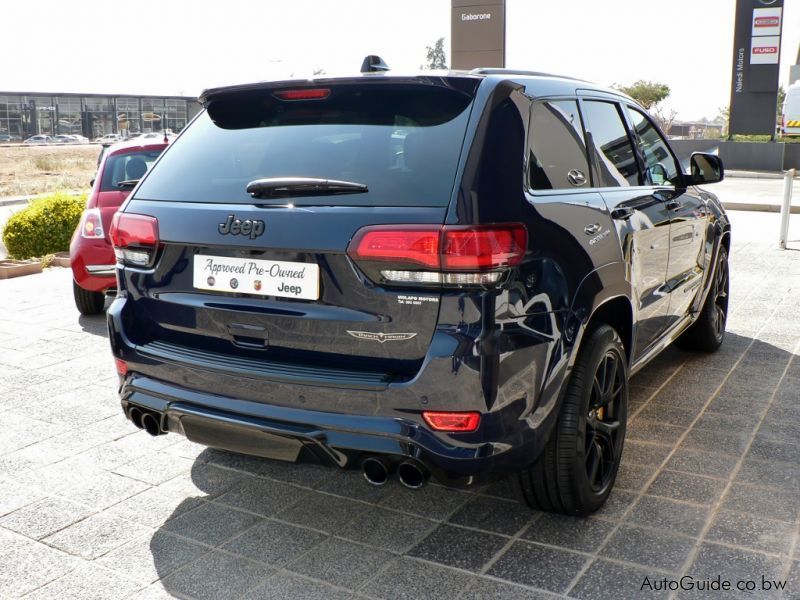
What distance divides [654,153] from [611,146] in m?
0.82

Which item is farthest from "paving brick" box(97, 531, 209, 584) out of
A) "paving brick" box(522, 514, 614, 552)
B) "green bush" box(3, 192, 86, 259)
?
"green bush" box(3, 192, 86, 259)

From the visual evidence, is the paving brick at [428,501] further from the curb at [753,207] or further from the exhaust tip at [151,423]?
the curb at [753,207]

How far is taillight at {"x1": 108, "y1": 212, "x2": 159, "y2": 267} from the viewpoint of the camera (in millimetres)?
3191

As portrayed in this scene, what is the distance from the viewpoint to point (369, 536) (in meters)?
3.25

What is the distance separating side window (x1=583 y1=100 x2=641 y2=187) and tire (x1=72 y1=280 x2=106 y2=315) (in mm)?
4974

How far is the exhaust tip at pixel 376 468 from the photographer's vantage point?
2.80 meters

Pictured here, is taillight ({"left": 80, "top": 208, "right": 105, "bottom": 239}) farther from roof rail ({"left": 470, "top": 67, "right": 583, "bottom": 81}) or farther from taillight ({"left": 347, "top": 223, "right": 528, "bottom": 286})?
taillight ({"left": 347, "top": 223, "right": 528, "bottom": 286})

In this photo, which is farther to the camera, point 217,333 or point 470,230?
point 217,333

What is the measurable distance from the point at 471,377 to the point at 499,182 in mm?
662

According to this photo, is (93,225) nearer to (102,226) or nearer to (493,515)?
(102,226)

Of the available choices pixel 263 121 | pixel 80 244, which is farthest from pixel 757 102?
pixel 263 121

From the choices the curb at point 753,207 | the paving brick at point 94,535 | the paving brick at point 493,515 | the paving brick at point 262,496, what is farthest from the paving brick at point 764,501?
the curb at point 753,207

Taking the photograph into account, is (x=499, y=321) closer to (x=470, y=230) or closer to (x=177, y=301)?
(x=470, y=230)

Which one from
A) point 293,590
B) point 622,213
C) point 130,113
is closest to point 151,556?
point 293,590
